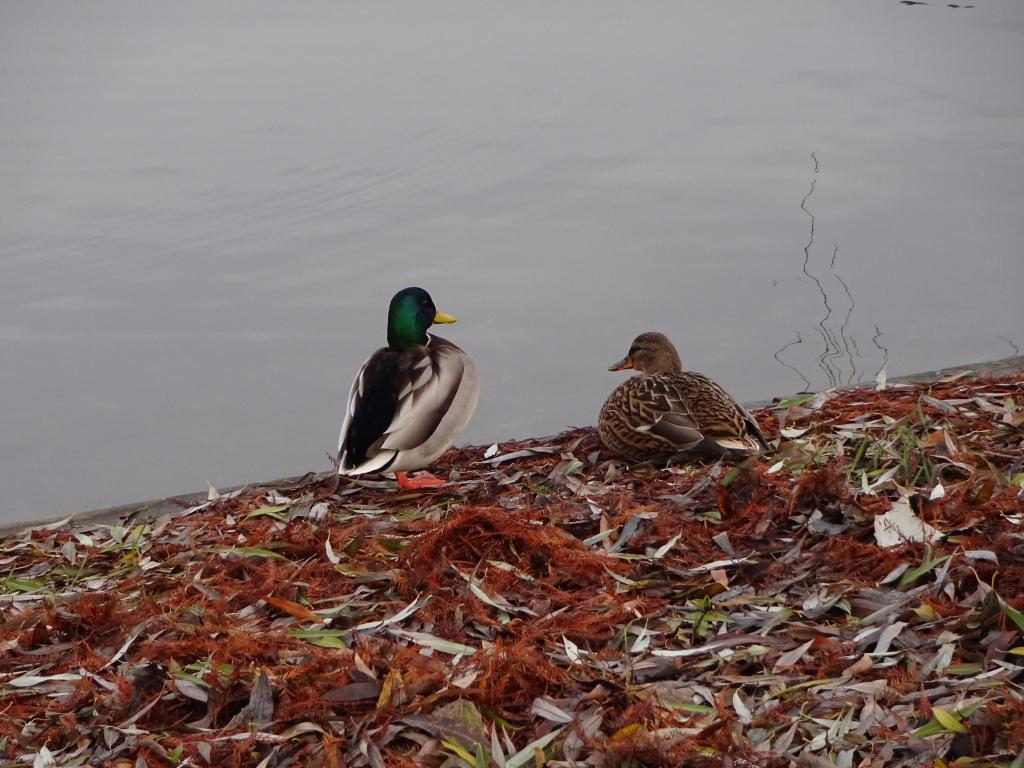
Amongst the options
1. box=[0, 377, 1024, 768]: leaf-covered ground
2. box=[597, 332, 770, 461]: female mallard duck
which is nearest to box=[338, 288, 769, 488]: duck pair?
box=[597, 332, 770, 461]: female mallard duck

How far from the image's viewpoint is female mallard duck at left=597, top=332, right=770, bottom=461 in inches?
178

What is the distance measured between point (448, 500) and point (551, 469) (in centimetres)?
43

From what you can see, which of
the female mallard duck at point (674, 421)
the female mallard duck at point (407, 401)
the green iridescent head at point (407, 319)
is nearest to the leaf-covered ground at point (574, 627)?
the female mallard duck at point (674, 421)

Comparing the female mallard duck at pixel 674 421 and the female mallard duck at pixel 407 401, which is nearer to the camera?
the female mallard duck at pixel 674 421

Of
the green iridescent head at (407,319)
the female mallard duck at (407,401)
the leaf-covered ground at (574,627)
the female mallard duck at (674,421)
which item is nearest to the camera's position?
the leaf-covered ground at (574,627)

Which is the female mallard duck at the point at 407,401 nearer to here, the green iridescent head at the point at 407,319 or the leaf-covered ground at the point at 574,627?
the green iridescent head at the point at 407,319

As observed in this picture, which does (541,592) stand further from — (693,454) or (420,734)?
(693,454)

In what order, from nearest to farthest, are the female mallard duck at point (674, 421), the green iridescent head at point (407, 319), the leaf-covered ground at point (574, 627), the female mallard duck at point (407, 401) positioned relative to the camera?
1. the leaf-covered ground at point (574, 627)
2. the female mallard duck at point (674, 421)
3. the female mallard duck at point (407, 401)
4. the green iridescent head at point (407, 319)

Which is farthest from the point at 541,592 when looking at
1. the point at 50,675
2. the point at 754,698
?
the point at 50,675

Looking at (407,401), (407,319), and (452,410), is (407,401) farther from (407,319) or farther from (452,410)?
(407,319)

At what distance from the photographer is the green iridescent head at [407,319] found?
542 cm

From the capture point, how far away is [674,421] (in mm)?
4621

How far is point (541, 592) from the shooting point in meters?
3.32

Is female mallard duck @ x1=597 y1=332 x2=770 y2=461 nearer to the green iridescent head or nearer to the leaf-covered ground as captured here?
Result: the leaf-covered ground
